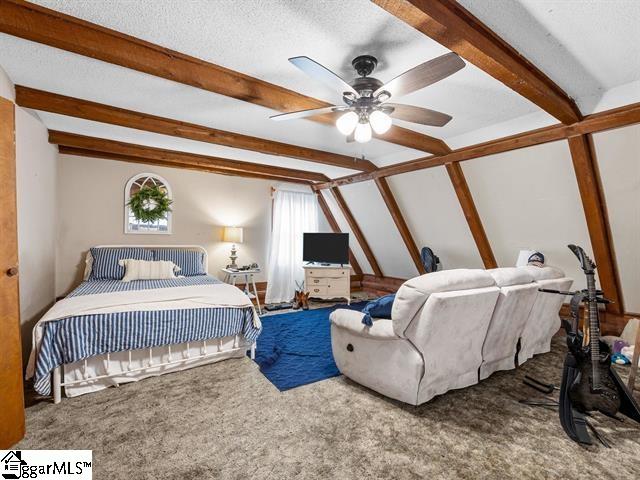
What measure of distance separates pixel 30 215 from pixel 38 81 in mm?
1249

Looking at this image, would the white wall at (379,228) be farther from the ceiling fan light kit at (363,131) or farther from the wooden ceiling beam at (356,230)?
the ceiling fan light kit at (363,131)

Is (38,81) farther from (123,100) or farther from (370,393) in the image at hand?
(370,393)

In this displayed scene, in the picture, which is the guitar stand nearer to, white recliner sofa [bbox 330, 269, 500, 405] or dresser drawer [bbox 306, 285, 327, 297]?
white recliner sofa [bbox 330, 269, 500, 405]

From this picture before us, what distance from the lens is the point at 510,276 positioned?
8.47 ft

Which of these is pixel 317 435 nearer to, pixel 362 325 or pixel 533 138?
pixel 362 325

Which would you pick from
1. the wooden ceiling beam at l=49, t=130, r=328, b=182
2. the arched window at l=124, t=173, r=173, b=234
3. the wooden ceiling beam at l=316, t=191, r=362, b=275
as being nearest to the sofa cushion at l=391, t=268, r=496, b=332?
the wooden ceiling beam at l=49, t=130, r=328, b=182

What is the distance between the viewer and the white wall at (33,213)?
2760 millimetres

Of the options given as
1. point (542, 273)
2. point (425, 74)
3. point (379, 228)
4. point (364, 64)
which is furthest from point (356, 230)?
point (425, 74)

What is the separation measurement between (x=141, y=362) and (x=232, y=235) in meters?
2.73

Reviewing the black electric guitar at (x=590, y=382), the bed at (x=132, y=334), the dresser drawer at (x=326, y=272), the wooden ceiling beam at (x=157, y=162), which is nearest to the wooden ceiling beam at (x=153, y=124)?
the wooden ceiling beam at (x=157, y=162)

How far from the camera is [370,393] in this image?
101 inches

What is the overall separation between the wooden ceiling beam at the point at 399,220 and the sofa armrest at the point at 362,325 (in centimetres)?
284

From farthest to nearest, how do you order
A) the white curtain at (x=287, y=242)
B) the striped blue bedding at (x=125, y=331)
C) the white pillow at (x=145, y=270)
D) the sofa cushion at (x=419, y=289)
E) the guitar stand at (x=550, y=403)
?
the white curtain at (x=287, y=242) → the white pillow at (x=145, y=270) → the striped blue bedding at (x=125, y=331) → the sofa cushion at (x=419, y=289) → the guitar stand at (x=550, y=403)

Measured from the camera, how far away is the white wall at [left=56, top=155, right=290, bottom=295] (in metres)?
4.37
